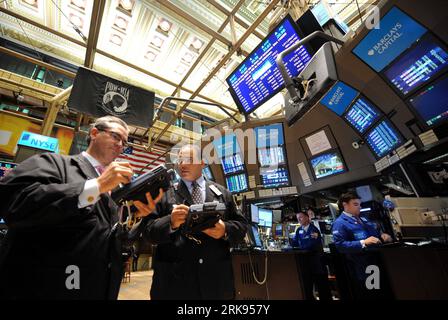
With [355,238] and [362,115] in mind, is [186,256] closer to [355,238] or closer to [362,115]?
[355,238]

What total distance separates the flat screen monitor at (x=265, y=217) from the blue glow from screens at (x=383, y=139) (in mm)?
2738

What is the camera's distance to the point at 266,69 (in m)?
3.54

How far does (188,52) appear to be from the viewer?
21.1ft

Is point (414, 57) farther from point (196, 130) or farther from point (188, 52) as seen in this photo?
point (196, 130)

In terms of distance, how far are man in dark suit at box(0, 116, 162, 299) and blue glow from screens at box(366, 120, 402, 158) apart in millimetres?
3600

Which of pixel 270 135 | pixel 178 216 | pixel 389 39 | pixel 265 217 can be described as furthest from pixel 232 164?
pixel 178 216

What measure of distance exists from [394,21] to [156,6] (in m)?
4.75

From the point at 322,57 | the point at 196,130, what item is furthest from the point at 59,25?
the point at 322,57

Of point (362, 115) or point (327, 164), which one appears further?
point (327, 164)

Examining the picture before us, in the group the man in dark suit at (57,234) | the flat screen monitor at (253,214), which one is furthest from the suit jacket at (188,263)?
the flat screen monitor at (253,214)

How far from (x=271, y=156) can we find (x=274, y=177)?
0.49m

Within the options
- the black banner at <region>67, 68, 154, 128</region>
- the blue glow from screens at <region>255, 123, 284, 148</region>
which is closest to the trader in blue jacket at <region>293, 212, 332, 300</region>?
the blue glow from screens at <region>255, 123, 284, 148</region>

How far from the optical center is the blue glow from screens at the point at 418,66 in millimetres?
2330

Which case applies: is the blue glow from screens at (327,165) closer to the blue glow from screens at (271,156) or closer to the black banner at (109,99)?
the blue glow from screens at (271,156)
